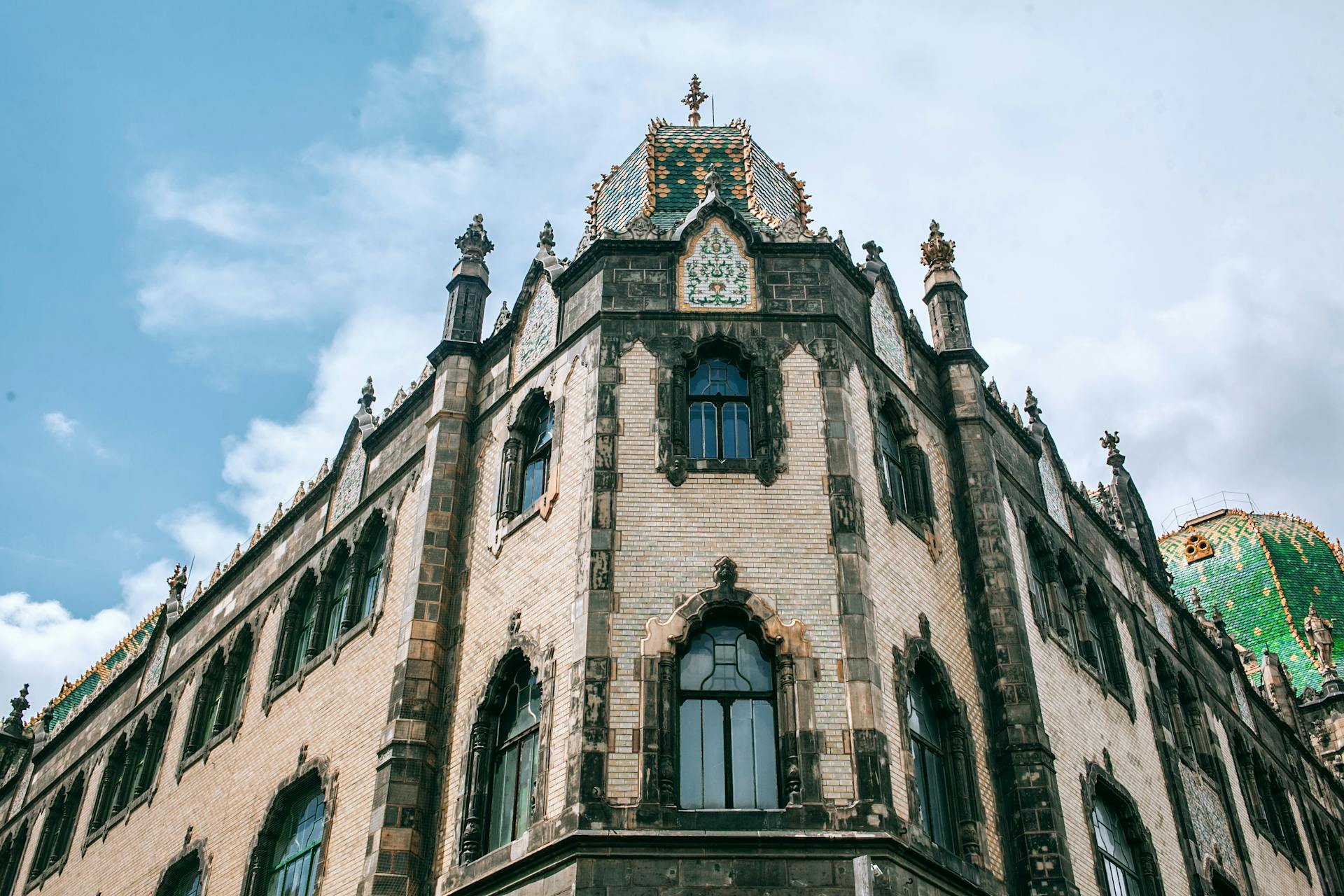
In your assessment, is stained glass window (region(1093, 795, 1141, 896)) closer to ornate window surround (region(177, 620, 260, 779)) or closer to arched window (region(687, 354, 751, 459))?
arched window (region(687, 354, 751, 459))

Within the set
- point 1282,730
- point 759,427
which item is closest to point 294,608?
point 759,427

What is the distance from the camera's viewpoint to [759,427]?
18.0m

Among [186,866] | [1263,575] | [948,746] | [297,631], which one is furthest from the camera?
[1263,575]

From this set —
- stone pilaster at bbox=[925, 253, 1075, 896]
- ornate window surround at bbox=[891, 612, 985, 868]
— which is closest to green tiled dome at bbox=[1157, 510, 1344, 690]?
stone pilaster at bbox=[925, 253, 1075, 896]

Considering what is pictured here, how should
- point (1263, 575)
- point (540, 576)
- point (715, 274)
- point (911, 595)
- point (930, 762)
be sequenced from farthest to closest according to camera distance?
point (1263, 575), point (715, 274), point (911, 595), point (540, 576), point (930, 762)

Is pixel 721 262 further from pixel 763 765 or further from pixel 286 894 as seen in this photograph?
pixel 286 894

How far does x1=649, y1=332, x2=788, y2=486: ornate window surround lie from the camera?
17.5 meters

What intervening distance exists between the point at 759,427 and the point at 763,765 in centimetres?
494

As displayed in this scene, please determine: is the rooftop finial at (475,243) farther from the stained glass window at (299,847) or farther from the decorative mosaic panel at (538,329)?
the stained glass window at (299,847)

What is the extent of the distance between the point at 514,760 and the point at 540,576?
7.98 ft

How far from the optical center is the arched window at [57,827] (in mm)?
29828

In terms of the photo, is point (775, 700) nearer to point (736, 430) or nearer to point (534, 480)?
point (736, 430)

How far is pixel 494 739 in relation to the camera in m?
16.8

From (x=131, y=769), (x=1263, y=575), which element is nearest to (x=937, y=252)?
(x=131, y=769)
